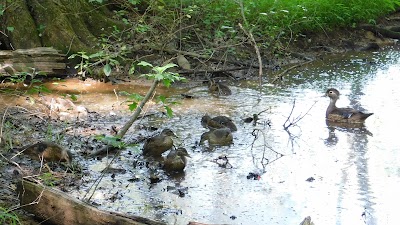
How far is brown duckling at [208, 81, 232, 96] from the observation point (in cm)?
1106

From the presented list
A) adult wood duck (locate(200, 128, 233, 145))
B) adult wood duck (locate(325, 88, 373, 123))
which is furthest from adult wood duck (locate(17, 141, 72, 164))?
adult wood duck (locate(325, 88, 373, 123))

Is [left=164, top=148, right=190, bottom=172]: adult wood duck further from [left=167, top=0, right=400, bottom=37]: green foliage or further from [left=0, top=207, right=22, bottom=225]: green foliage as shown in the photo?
[left=167, top=0, right=400, bottom=37]: green foliage

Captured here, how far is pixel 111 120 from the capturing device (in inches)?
359

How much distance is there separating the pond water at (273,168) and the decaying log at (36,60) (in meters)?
1.16

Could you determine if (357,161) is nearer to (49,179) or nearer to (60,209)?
(49,179)

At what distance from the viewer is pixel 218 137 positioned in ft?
26.5

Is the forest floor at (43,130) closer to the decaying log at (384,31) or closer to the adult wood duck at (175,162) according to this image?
the adult wood duck at (175,162)

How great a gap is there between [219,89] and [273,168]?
12.8ft

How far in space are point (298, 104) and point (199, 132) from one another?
2.39 meters

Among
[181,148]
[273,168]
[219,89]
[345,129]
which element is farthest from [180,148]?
[219,89]

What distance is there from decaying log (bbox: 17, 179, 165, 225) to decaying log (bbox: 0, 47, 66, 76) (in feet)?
17.7

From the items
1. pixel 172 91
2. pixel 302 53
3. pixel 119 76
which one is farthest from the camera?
pixel 302 53

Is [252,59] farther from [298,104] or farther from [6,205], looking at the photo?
[6,205]

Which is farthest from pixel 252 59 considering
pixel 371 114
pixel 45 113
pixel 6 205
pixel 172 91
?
pixel 6 205
